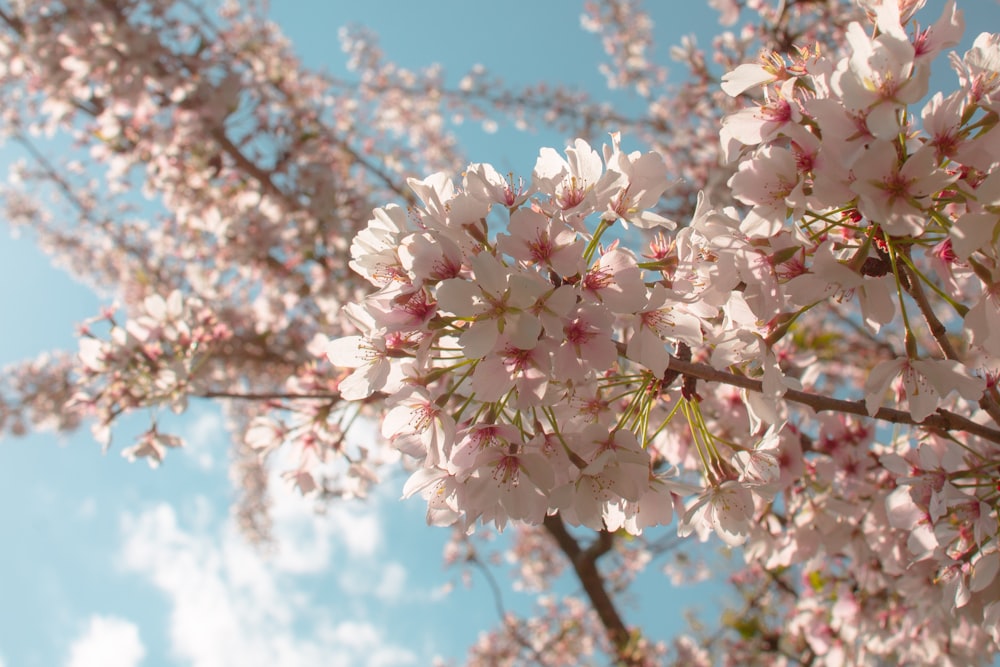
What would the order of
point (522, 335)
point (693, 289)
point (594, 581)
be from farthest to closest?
1. point (594, 581)
2. point (693, 289)
3. point (522, 335)

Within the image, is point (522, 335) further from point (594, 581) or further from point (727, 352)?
point (594, 581)

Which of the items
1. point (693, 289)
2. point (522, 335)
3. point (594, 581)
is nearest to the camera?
point (522, 335)

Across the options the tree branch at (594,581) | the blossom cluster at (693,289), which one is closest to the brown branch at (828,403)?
the blossom cluster at (693,289)

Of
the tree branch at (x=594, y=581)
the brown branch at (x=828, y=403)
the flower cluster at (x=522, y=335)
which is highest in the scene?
the tree branch at (x=594, y=581)

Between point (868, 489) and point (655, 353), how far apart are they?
1.38 meters

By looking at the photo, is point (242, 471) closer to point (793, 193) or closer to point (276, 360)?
point (276, 360)

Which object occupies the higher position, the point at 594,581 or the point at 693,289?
the point at 594,581

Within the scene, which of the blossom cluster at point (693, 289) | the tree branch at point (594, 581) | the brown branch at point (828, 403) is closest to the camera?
the blossom cluster at point (693, 289)

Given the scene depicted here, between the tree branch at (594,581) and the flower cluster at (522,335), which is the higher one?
the tree branch at (594,581)

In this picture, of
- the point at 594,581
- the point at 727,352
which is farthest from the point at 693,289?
the point at 594,581

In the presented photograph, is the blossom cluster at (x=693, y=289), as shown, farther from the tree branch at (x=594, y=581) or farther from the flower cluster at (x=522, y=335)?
the tree branch at (x=594, y=581)

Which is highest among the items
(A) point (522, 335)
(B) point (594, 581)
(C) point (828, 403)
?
(B) point (594, 581)

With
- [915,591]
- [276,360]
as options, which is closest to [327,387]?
[915,591]

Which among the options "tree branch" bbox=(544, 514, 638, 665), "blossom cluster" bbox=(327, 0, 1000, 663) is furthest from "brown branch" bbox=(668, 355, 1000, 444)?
"tree branch" bbox=(544, 514, 638, 665)
